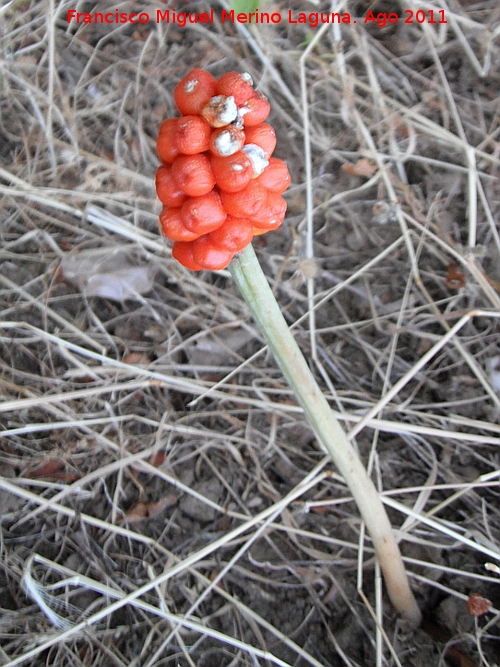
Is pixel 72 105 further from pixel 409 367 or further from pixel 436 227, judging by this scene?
pixel 409 367

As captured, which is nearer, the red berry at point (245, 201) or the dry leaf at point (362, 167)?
the red berry at point (245, 201)

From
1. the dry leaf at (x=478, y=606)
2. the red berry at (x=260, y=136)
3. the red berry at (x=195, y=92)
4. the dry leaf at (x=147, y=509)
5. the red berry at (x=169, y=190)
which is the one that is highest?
the red berry at (x=195, y=92)

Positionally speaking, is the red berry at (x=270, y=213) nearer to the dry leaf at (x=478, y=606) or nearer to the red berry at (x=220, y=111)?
the red berry at (x=220, y=111)

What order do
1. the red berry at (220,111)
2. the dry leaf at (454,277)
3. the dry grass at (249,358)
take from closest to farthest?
the red berry at (220,111) → the dry grass at (249,358) → the dry leaf at (454,277)

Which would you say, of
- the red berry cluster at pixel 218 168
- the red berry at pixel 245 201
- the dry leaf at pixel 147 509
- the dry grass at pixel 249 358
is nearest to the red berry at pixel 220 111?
the red berry cluster at pixel 218 168

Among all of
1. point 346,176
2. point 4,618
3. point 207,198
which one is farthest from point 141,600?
point 346,176

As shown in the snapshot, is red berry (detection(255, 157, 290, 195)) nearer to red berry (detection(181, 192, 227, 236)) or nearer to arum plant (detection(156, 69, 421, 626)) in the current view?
arum plant (detection(156, 69, 421, 626))
